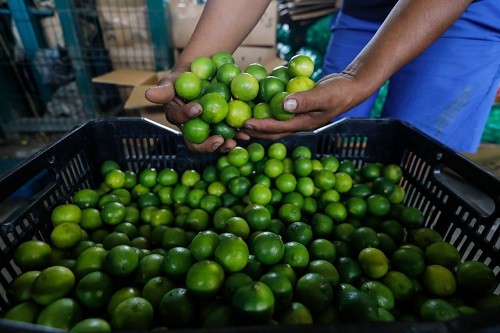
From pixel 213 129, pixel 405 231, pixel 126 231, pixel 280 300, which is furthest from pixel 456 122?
pixel 126 231

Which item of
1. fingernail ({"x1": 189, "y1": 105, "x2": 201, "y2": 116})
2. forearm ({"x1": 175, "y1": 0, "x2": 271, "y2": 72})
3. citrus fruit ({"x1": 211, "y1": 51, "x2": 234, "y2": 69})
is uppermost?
forearm ({"x1": 175, "y1": 0, "x2": 271, "y2": 72})

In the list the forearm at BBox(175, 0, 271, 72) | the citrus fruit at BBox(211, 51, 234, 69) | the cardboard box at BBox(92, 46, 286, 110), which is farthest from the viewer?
the cardboard box at BBox(92, 46, 286, 110)

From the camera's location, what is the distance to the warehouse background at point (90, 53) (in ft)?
12.6

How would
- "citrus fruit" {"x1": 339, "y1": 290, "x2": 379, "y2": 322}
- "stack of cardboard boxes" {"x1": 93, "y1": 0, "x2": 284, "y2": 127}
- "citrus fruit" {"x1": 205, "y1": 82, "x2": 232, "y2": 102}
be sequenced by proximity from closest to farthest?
"citrus fruit" {"x1": 339, "y1": 290, "x2": 379, "y2": 322} → "citrus fruit" {"x1": 205, "y1": 82, "x2": 232, "y2": 102} → "stack of cardboard boxes" {"x1": 93, "y1": 0, "x2": 284, "y2": 127}

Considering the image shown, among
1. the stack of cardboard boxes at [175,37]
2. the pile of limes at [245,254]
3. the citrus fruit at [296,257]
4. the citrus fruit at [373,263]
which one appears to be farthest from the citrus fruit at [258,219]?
the stack of cardboard boxes at [175,37]

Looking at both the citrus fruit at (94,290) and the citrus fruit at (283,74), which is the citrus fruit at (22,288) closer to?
the citrus fruit at (94,290)

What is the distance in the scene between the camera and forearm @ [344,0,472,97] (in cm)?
139

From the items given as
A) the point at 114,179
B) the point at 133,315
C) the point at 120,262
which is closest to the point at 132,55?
the point at 114,179

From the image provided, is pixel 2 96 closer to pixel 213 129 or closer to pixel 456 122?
pixel 213 129

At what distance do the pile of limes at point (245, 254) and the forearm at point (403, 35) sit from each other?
1.82 ft

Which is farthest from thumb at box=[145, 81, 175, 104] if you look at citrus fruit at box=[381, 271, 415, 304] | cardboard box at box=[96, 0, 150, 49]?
cardboard box at box=[96, 0, 150, 49]

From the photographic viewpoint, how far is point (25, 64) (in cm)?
399

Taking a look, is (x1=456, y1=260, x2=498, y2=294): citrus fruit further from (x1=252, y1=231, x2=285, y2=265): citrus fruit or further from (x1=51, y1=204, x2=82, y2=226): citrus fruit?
(x1=51, y1=204, x2=82, y2=226): citrus fruit

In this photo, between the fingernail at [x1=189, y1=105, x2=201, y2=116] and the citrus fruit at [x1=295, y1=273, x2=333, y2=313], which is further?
the fingernail at [x1=189, y1=105, x2=201, y2=116]
